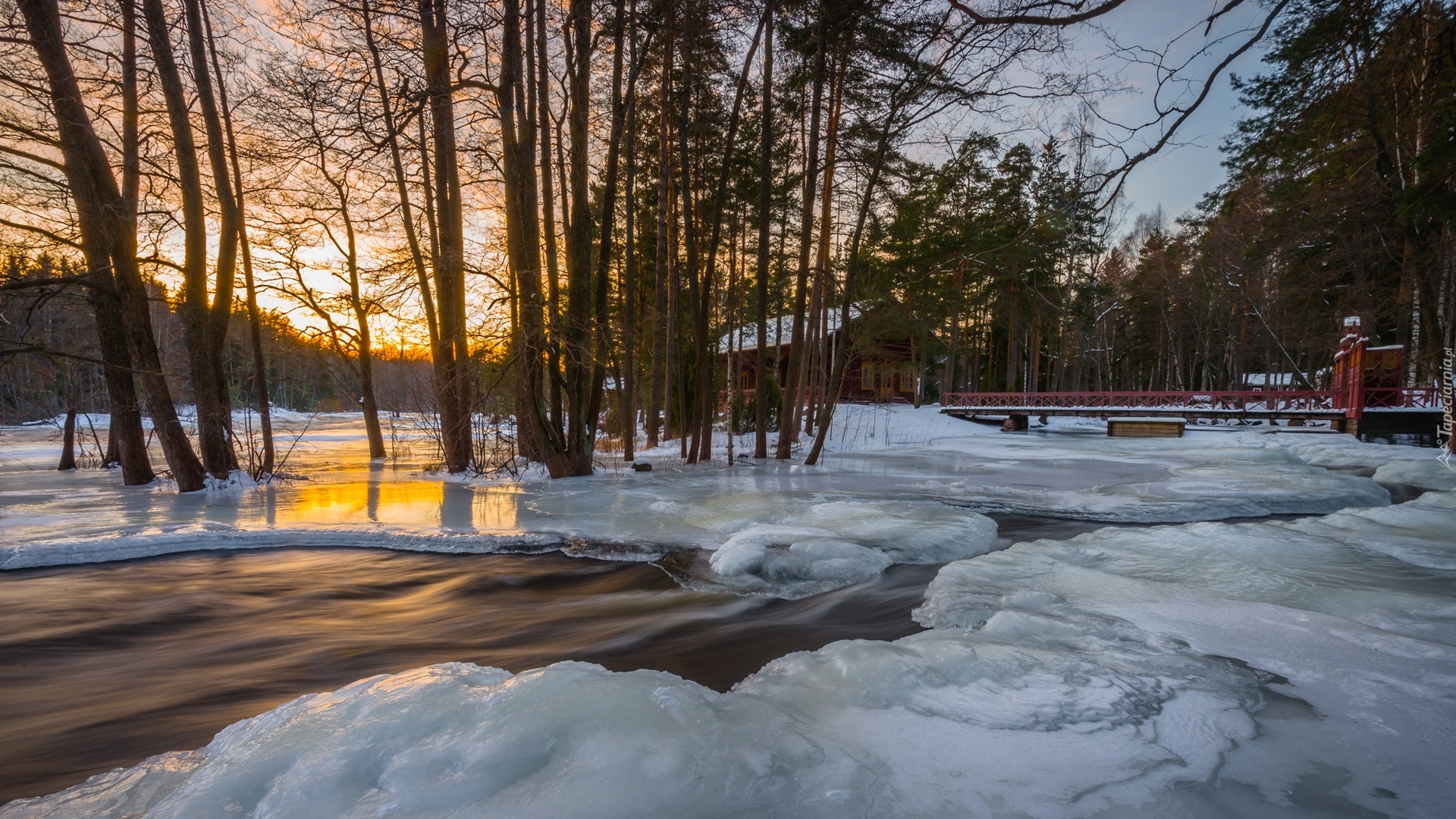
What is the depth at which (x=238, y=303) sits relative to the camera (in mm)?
12172

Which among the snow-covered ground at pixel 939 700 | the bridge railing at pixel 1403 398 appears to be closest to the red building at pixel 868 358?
the bridge railing at pixel 1403 398

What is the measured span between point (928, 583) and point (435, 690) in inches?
141

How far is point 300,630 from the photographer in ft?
13.3

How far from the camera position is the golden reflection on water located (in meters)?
6.46

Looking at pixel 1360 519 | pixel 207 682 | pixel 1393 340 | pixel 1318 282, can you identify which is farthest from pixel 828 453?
pixel 1393 340

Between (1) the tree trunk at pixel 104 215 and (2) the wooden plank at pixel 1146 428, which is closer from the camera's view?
(1) the tree trunk at pixel 104 215

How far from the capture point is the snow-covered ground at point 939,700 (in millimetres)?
1895

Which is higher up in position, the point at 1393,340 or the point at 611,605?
the point at 1393,340

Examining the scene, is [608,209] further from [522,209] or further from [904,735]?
[904,735]

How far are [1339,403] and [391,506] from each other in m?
26.3

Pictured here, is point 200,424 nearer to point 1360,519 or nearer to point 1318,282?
point 1360,519

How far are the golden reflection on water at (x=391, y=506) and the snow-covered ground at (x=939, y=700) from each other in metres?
0.13

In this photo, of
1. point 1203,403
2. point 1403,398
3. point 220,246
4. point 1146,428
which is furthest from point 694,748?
point 1203,403

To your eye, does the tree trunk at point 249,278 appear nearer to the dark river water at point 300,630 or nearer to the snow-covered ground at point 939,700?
the snow-covered ground at point 939,700
